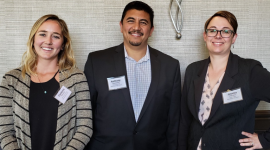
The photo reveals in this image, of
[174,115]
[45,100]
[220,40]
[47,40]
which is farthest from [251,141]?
[47,40]

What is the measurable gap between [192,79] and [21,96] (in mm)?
1334

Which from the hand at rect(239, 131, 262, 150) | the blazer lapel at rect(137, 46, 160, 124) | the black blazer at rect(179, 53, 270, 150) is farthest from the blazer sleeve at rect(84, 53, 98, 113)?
the hand at rect(239, 131, 262, 150)

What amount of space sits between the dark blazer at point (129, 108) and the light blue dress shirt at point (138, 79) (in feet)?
0.18

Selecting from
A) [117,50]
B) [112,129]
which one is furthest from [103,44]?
[112,129]

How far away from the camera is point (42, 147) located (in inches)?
74.6

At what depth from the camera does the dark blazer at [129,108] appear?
2166mm

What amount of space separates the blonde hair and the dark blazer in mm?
196

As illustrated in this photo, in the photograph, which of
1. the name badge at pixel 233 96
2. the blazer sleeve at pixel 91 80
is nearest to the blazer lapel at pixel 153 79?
the blazer sleeve at pixel 91 80

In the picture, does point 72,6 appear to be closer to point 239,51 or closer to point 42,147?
point 42,147

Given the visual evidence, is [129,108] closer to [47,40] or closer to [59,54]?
[59,54]

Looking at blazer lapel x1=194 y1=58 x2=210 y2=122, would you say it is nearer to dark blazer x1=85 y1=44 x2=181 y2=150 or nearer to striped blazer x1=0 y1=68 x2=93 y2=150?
dark blazer x1=85 y1=44 x2=181 y2=150

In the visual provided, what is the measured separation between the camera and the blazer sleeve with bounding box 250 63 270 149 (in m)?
1.83

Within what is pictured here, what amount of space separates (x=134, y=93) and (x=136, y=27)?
57cm

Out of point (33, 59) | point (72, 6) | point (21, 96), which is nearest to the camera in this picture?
point (21, 96)
